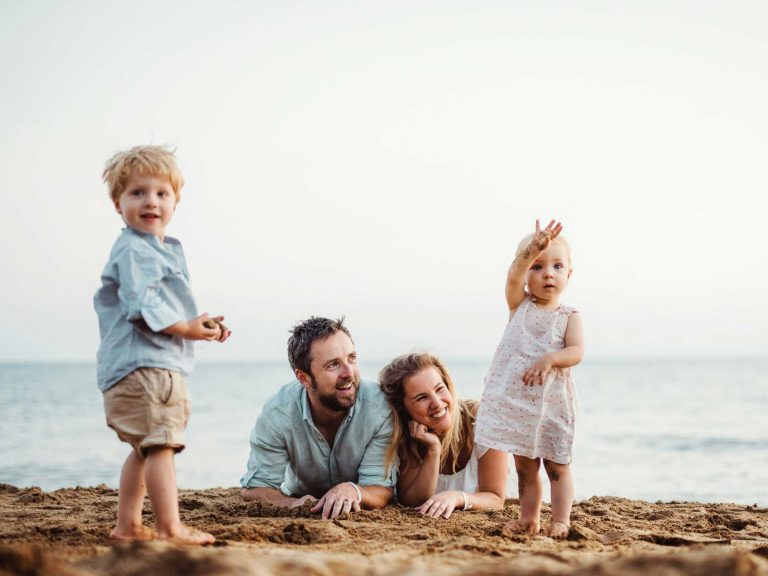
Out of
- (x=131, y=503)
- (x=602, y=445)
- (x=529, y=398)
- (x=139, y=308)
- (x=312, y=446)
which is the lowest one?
(x=602, y=445)

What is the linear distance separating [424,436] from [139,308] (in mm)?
2280

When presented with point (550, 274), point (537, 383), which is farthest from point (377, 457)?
point (550, 274)

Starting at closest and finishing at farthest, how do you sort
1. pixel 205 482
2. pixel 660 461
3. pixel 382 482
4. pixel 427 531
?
pixel 427 531 → pixel 382 482 → pixel 205 482 → pixel 660 461

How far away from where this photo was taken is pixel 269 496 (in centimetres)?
466

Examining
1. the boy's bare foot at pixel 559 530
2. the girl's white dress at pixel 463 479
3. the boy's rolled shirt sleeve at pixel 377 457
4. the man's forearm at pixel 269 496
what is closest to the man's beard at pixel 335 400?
the boy's rolled shirt sleeve at pixel 377 457

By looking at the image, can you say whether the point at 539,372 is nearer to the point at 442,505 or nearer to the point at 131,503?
the point at 442,505

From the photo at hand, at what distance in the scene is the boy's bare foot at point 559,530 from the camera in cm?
354

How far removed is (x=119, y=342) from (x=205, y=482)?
6.73 metres

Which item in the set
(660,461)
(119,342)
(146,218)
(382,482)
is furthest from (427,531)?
(660,461)

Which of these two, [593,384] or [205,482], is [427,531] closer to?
[205,482]

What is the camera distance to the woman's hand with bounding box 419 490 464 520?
4.20 metres

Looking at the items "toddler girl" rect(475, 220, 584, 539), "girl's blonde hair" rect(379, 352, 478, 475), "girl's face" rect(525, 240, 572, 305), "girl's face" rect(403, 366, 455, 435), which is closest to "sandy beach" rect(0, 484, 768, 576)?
"toddler girl" rect(475, 220, 584, 539)

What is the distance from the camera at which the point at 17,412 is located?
20.1 m

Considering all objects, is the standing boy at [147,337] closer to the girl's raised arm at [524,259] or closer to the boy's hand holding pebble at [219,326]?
the boy's hand holding pebble at [219,326]
